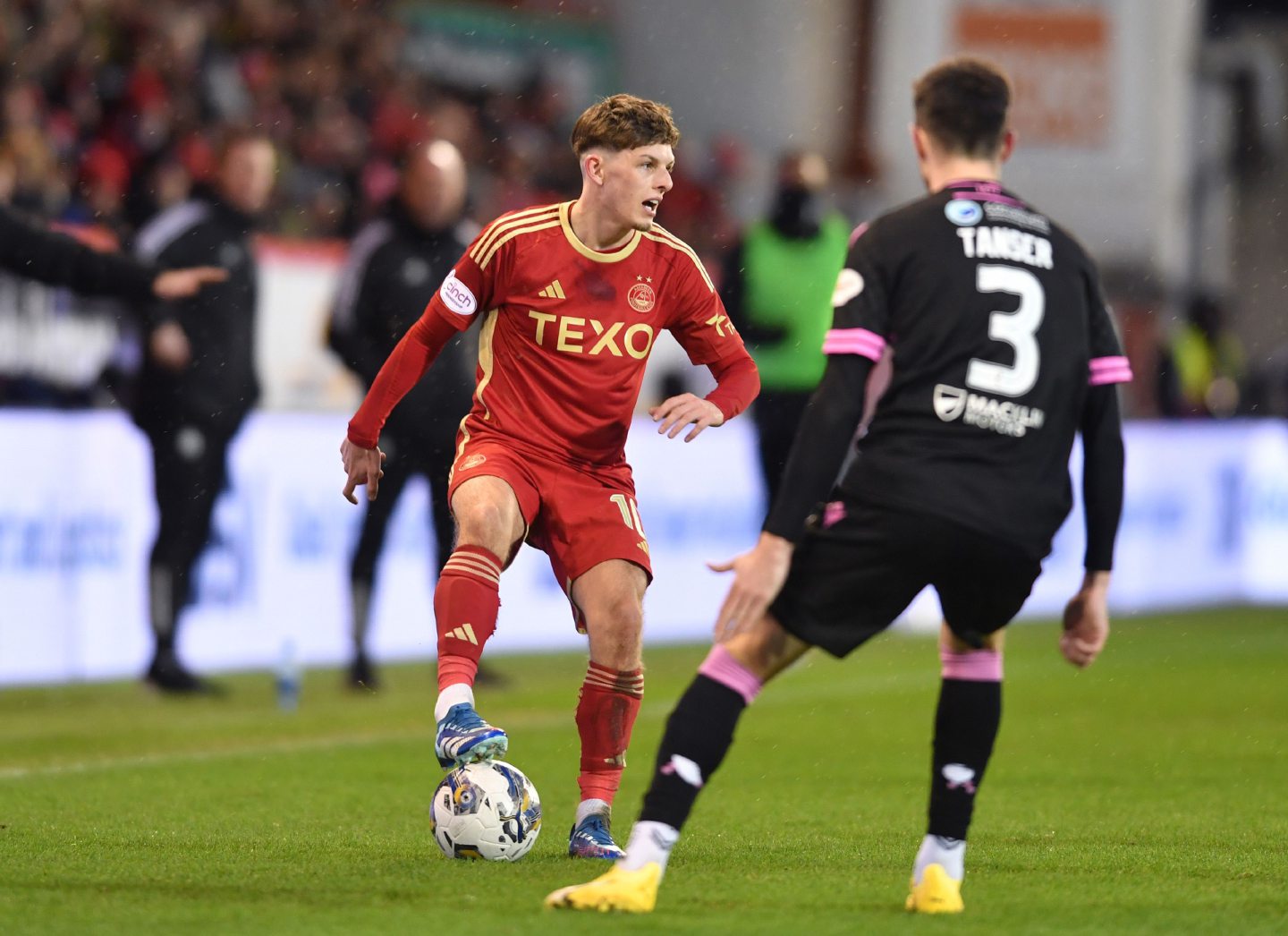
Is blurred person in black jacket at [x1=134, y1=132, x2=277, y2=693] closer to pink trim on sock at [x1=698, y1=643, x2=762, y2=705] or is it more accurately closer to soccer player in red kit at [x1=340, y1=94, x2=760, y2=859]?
soccer player in red kit at [x1=340, y1=94, x2=760, y2=859]

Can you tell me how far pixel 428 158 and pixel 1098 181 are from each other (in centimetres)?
1452

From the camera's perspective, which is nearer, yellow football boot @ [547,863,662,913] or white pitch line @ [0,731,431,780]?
yellow football boot @ [547,863,662,913]

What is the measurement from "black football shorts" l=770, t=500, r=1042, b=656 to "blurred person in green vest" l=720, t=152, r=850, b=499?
6589 mm

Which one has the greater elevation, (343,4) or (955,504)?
(343,4)

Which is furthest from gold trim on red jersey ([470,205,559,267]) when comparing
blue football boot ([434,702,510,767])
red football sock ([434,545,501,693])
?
blue football boot ([434,702,510,767])

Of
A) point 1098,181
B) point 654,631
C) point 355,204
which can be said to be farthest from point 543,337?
point 1098,181

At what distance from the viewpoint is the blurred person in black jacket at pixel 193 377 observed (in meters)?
9.81

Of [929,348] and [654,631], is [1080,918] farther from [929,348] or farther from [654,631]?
[654,631]

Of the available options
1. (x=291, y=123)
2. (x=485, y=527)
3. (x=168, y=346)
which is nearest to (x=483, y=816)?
A: (x=485, y=527)

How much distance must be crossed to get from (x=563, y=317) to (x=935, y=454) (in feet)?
5.70

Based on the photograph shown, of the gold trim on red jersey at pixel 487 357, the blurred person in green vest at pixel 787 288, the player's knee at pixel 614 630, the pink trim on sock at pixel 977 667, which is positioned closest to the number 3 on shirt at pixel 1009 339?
the pink trim on sock at pixel 977 667

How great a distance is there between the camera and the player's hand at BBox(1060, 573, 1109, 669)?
4449 mm

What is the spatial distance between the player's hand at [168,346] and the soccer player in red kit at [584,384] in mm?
4130

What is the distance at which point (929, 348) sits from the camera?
4.37m
